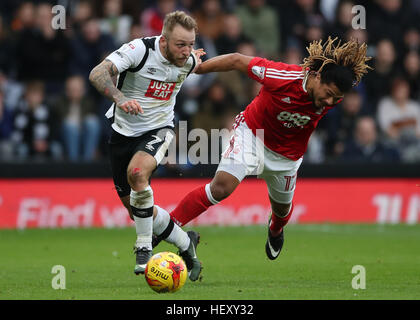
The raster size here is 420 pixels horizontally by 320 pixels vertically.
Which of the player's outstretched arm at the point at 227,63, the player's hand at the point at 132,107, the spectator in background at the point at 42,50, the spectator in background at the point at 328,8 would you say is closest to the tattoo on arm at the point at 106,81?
the player's hand at the point at 132,107

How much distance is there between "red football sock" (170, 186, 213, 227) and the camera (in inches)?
345

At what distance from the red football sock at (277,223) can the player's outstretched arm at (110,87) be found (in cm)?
260

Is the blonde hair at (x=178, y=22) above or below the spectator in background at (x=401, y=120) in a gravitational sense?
above

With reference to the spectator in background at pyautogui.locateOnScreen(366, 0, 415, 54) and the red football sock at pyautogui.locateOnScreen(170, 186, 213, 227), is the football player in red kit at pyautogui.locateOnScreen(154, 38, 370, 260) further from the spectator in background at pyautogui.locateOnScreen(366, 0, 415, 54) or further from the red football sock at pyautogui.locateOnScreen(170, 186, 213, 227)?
the spectator in background at pyautogui.locateOnScreen(366, 0, 415, 54)

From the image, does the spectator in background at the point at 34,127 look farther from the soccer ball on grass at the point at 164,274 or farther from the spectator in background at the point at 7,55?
the soccer ball on grass at the point at 164,274

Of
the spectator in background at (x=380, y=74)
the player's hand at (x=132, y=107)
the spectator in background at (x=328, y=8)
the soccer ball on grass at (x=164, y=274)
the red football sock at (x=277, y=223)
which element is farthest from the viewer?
the spectator in background at (x=328, y=8)

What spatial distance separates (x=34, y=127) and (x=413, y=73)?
7233 mm

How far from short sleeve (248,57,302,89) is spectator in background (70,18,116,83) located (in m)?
6.99

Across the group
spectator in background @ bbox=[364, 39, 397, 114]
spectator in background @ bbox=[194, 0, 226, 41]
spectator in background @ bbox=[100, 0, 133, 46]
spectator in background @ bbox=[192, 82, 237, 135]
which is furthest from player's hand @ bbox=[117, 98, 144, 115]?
spectator in background @ bbox=[364, 39, 397, 114]

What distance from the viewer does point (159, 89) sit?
8836 millimetres

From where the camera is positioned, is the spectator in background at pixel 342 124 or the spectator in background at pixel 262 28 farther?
the spectator in background at pixel 262 28

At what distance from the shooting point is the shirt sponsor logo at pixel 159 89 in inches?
346

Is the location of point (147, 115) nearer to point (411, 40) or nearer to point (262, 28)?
point (262, 28)
